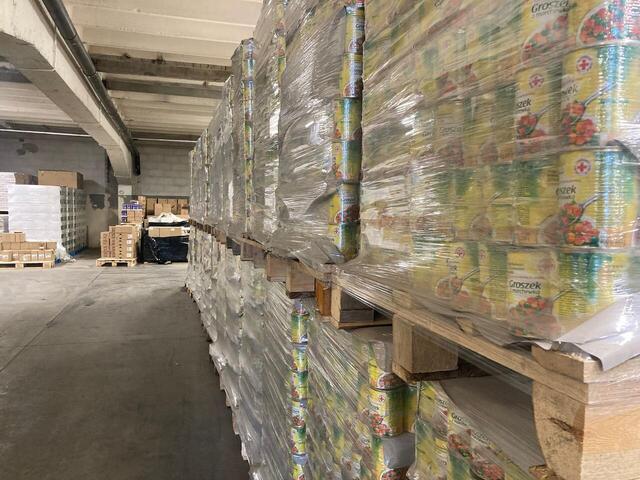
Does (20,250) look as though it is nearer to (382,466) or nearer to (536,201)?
(382,466)

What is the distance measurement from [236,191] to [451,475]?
2.52m

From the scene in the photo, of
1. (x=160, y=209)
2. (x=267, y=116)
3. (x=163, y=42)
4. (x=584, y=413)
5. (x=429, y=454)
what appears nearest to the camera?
(x=584, y=413)

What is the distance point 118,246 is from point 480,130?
1352 centimetres

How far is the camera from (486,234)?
0.80 m

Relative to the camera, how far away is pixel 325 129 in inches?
60.3

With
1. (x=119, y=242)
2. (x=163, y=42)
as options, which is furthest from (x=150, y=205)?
(x=163, y=42)

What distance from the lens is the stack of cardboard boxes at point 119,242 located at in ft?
41.4

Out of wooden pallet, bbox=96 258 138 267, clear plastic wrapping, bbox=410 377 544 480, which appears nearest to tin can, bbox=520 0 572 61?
clear plastic wrapping, bbox=410 377 544 480

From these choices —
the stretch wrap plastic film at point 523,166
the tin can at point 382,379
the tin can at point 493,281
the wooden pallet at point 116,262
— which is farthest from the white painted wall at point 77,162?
the tin can at point 493,281

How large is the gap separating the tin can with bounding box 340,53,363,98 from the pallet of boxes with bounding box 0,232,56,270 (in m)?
13.0

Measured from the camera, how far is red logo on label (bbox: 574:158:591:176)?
0.62 m

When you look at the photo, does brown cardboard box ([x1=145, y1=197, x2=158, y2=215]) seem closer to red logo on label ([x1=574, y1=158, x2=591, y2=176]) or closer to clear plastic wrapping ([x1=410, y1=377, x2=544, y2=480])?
clear plastic wrapping ([x1=410, y1=377, x2=544, y2=480])

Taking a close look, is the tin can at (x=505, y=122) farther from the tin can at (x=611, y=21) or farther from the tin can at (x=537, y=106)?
the tin can at (x=611, y=21)

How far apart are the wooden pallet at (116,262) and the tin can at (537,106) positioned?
537 inches
